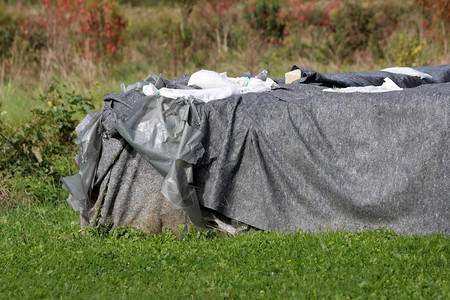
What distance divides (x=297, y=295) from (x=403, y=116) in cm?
157

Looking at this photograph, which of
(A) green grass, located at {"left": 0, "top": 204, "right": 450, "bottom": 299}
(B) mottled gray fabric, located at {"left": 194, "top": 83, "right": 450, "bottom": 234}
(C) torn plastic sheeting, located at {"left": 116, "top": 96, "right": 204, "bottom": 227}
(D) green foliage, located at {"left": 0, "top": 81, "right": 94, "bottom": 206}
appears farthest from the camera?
(D) green foliage, located at {"left": 0, "top": 81, "right": 94, "bottom": 206}

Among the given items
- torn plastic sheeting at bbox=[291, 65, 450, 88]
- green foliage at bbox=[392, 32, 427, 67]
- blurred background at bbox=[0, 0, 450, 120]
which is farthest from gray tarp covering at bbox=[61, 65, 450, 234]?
green foliage at bbox=[392, 32, 427, 67]

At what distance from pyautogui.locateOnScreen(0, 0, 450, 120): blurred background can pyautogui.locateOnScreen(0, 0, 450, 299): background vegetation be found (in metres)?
0.03

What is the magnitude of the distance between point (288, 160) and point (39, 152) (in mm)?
2888

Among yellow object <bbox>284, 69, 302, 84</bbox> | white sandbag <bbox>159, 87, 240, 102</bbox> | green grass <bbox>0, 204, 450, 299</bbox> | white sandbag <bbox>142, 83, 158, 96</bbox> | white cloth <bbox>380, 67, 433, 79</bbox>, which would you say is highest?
A: white sandbag <bbox>142, 83, 158, 96</bbox>

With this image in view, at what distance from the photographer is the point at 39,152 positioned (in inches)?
239

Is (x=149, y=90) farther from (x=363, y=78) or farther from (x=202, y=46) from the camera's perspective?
(x=202, y=46)

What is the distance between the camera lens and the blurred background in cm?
1010

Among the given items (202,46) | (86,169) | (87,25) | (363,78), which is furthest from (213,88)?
(202,46)

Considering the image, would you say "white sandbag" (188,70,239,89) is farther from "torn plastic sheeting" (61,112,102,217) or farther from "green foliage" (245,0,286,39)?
"green foliage" (245,0,286,39)

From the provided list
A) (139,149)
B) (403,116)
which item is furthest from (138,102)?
(403,116)

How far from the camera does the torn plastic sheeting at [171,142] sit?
14.0 ft

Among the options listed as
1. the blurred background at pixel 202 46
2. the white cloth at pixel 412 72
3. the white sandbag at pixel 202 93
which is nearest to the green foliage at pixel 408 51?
the blurred background at pixel 202 46

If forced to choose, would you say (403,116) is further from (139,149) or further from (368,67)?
(368,67)
